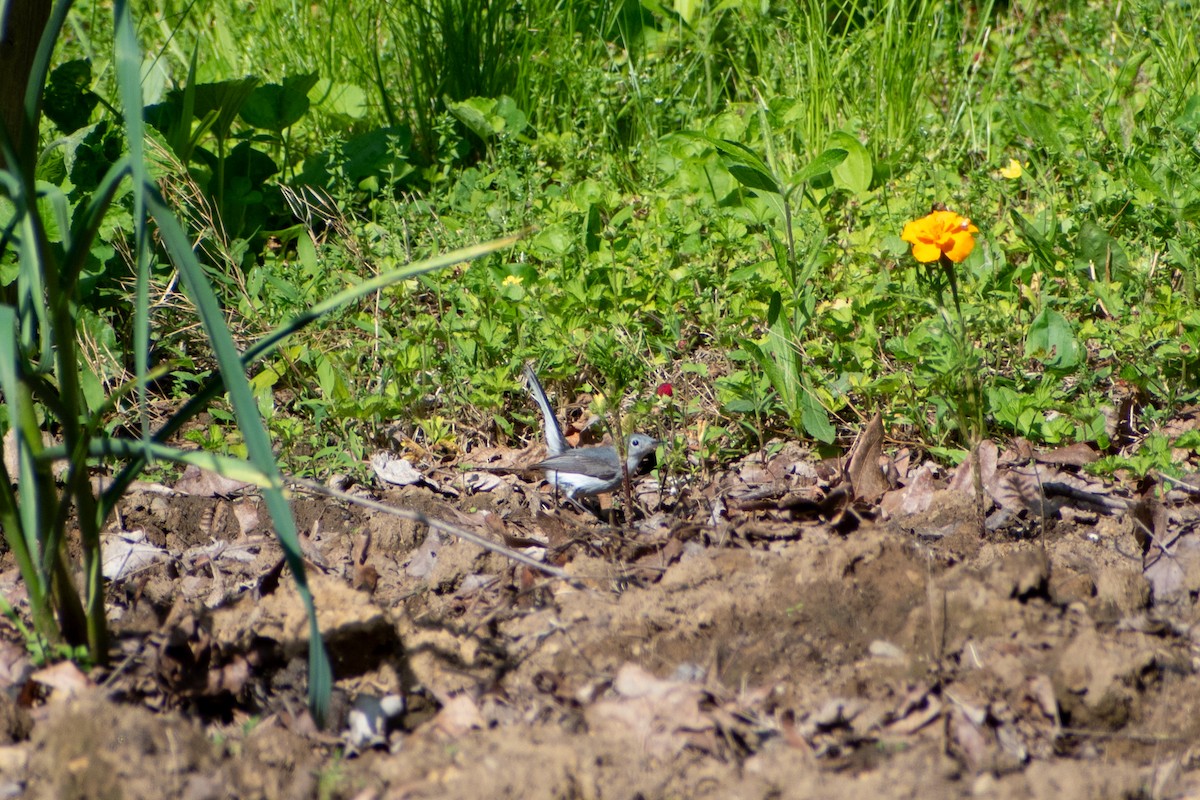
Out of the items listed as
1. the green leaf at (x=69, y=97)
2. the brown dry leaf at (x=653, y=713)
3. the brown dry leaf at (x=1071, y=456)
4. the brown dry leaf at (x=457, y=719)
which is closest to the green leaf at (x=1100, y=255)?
the brown dry leaf at (x=1071, y=456)

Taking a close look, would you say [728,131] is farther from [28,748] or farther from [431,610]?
[28,748]

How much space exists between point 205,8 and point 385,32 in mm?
918

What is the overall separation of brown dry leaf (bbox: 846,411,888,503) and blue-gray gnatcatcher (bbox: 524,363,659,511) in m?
0.52

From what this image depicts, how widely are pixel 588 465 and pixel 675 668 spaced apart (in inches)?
41.2

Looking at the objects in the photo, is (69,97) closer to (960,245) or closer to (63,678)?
(63,678)

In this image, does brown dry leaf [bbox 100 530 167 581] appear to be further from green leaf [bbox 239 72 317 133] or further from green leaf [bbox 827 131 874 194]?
green leaf [bbox 827 131 874 194]

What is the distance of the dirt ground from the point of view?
69.9 inches

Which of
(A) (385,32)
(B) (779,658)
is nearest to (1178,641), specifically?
(B) (779,658)

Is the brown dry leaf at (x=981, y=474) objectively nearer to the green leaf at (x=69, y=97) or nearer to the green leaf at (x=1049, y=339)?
the green leaf at (x=1049, y=339)

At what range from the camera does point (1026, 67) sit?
17.7ft

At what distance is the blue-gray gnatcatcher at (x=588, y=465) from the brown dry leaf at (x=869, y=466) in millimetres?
520

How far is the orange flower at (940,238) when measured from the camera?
103 inches

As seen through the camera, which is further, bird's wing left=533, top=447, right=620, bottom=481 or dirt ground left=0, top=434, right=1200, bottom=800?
bird's wing left=533, top=447, right=620, bottom=481

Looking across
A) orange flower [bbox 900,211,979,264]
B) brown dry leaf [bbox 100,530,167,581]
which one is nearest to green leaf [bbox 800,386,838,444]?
orange flower [bbox 900,211,979,264]
